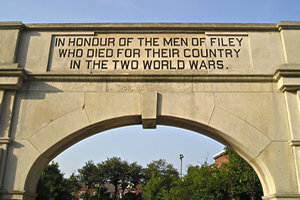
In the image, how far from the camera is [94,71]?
23.6ft

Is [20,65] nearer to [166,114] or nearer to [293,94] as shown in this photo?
[166,114]

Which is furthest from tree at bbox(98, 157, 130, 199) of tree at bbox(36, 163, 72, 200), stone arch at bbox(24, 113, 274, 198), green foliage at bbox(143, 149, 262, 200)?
stone arch at bbox(24, 113, 274, 198)

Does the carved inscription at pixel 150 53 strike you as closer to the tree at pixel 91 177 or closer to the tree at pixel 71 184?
the tree at pixel 71 184

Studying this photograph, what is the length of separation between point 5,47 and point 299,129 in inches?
298

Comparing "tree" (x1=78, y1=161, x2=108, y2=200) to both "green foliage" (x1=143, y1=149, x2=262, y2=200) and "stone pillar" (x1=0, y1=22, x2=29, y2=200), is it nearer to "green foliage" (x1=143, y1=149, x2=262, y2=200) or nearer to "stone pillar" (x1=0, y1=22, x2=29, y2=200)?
"green foliage" (x1=143, y1=149, x2=262, y2=200)

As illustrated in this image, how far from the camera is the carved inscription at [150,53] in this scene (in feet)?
23.7

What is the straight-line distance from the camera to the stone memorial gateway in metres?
6.49

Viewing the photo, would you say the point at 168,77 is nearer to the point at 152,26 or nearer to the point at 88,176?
the point at 152,26

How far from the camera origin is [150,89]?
6.95m

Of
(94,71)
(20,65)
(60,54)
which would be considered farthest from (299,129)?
(20,65)

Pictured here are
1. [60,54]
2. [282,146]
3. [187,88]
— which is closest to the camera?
[282,146]

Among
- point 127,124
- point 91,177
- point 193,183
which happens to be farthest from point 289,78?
point 91,177

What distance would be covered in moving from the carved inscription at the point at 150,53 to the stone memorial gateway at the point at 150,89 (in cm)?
3

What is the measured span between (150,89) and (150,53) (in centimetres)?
103
